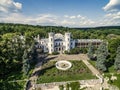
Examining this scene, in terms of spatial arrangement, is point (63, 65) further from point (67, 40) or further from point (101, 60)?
point (67, 40)

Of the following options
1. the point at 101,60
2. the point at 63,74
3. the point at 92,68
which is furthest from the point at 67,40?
Answer: the point at 63,74

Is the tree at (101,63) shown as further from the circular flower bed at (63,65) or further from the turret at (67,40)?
the turret at (67,40)

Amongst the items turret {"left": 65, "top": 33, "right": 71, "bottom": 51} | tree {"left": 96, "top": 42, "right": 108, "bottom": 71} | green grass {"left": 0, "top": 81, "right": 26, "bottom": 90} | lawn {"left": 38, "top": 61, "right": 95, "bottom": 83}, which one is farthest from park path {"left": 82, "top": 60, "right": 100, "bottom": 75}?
green grass {"left": 0, "top": 81, "right": 26, "bottom": 90}

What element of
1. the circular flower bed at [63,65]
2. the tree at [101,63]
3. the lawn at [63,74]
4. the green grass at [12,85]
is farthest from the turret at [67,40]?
the green grass at [12,85]

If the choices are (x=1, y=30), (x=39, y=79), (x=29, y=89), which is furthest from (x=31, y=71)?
(x=1, y=30)

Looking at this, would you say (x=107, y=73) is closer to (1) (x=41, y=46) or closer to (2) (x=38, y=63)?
(2) (x=38, y=63)

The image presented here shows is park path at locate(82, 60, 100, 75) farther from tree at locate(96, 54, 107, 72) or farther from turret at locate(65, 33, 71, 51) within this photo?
turret at locate(65, 33, 71, 51)
